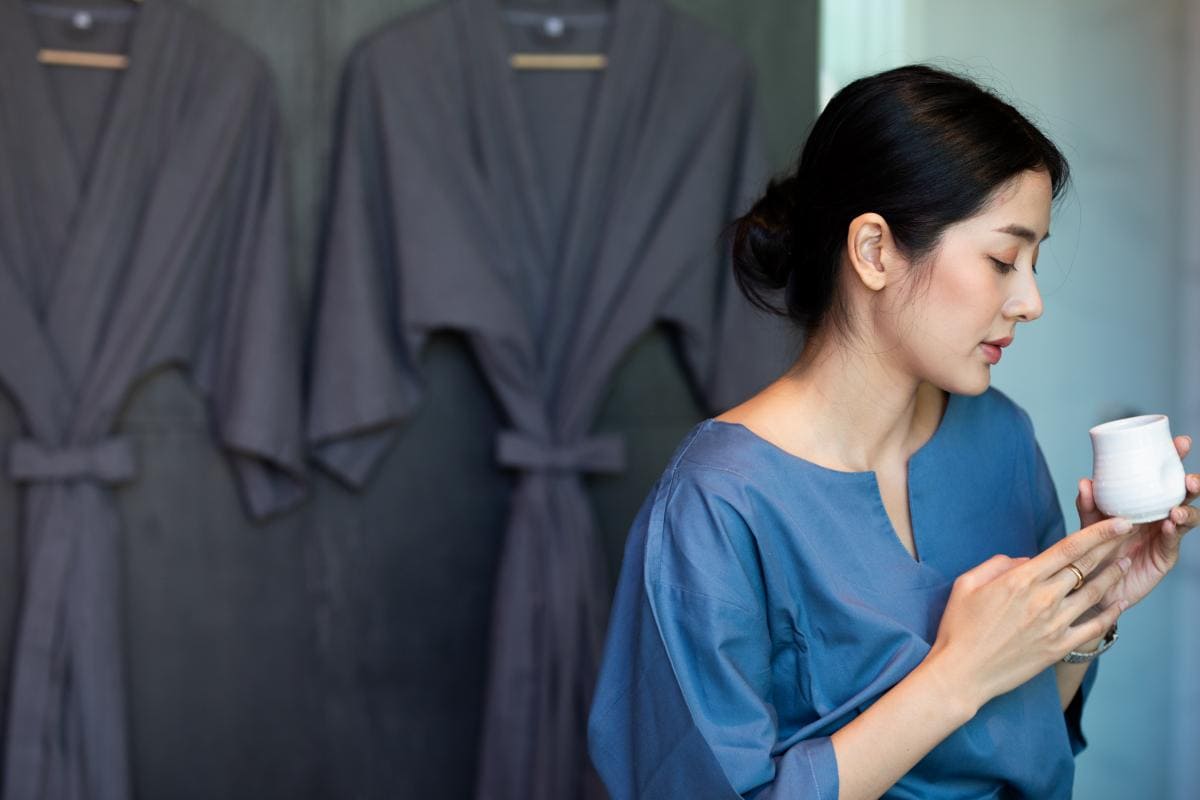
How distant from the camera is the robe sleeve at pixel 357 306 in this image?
2250mm

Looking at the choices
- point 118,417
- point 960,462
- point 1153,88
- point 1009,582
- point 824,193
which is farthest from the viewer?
point 118,417

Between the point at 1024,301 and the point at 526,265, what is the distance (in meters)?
1.22

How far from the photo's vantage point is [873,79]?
4.14ft

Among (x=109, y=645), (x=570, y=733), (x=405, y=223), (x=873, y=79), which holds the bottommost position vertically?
(x=570, y=733)

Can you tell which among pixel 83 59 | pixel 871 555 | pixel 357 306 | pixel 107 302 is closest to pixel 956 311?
pixel 871 555

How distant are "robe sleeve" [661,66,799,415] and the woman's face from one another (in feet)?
3.55

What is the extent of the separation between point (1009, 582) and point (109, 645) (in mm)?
1546

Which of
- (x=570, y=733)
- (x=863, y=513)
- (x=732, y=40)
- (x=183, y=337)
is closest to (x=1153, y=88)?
(x=732, y=40)

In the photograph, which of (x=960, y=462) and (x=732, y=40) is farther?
(x=732, y=40)

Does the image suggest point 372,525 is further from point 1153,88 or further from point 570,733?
point 1153,88

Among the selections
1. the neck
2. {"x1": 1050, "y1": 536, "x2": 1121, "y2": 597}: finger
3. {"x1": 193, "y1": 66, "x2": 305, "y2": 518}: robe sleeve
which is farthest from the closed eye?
{"x1": 193, "y1": 66, "x2": 305, "y2": 518}: robe sleeve

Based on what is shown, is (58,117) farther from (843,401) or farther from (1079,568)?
(1079,568)

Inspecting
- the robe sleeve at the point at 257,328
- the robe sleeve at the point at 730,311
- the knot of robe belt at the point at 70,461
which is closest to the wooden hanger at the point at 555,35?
the robe sleeve at the point at 730,311

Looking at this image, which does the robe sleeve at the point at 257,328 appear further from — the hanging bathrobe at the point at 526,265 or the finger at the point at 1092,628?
the finger at the point at 1092,628
